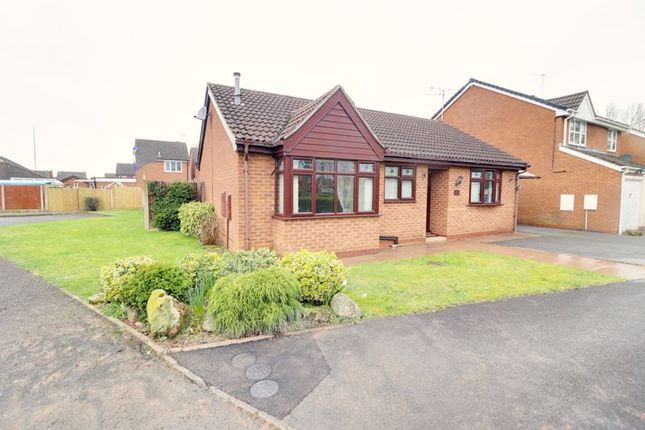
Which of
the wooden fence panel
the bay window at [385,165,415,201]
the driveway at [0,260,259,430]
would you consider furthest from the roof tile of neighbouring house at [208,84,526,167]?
the wooden fence panel

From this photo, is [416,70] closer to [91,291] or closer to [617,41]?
[617,41]

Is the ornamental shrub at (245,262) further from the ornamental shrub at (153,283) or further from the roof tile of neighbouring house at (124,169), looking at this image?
the roof tile of neighbouring house at (124,169)

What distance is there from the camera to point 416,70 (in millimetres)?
20750

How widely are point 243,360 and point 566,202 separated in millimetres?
19642

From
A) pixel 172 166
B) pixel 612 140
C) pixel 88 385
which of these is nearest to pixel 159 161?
pixel 172 166

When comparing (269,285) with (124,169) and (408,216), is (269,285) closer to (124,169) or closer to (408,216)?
(408,216)

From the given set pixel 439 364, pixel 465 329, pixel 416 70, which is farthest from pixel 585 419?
pixel 416 70

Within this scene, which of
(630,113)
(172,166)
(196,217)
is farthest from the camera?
(630,113)

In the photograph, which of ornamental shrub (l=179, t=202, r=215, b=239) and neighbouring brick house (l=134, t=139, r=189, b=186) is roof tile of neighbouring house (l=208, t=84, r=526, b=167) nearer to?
ornamental shrub (l=179, t=202, r=215, b=239)

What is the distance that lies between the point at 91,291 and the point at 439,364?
6.54 metres

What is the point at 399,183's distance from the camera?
1204cm

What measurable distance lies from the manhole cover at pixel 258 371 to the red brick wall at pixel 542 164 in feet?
63.8

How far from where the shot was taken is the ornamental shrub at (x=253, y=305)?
174 inches

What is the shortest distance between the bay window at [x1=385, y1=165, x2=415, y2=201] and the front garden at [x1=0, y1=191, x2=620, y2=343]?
317 centimetres
